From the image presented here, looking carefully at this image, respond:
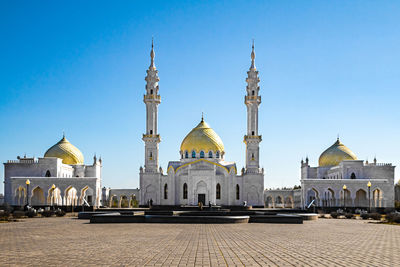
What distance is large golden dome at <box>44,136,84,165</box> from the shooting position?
6150cm

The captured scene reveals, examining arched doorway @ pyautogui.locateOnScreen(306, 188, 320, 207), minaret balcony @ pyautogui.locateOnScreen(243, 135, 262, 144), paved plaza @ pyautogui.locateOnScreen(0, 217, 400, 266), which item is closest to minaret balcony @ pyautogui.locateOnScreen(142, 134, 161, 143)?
minaret balcony @ pyautogui.locateOnScreen(243, 135, 262, 144)

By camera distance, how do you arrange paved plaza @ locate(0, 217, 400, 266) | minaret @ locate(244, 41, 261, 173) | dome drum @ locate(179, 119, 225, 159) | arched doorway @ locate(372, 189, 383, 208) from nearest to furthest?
paved plaza @ locate(0, 217, 400, 266) < arched doorway @ locate(372, 189, 383, 208) < minaret @ locate(244, 41, 261, 173) < dome drum @ locate(179, 119, 225, 159)

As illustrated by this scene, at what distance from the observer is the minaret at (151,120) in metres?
56.1

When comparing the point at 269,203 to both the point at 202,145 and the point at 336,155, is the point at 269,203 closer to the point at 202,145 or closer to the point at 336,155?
the point at 336,155

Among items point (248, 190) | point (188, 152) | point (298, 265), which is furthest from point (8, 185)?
point (298, 265)

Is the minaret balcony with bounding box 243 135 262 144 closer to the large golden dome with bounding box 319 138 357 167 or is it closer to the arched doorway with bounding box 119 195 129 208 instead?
the large golden dome with bounding box 319 138 357 167

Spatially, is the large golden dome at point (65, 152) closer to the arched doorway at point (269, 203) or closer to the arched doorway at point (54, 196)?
the arched doorway at point (54, 196)

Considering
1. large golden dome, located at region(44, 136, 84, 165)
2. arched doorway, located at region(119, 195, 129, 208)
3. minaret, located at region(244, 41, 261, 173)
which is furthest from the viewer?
arched doorway, located at region(119, 195, 129, 208)

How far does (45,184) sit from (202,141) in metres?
19.1

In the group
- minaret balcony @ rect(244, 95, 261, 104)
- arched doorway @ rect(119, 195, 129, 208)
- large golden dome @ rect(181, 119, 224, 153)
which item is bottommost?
arched doorway @ rect(119, 195, 129, 208)

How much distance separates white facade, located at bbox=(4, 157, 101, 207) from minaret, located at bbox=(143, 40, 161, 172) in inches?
251

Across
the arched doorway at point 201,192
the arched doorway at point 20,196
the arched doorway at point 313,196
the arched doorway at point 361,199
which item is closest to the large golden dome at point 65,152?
the arched doorway at point 20,196

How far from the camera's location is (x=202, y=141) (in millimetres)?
59062

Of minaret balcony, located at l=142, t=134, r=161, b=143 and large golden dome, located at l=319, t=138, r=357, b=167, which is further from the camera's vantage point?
large golden dome, located at l=319, t=138, r=357, b=167
